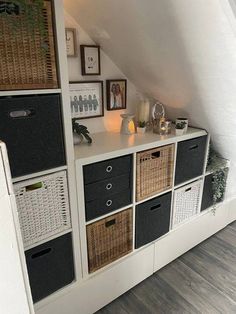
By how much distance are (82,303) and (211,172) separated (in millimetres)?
1362

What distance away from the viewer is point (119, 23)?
1306 millimetres

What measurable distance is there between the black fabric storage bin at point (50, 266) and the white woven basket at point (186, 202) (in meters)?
0.88

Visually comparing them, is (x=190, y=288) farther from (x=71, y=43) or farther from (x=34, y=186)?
Answer: (x=71, y=43)

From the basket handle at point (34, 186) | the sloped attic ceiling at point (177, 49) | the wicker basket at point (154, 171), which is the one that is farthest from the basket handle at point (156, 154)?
the basket handle at point (34, 186)

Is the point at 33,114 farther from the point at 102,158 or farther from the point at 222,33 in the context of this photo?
the point at 222,33

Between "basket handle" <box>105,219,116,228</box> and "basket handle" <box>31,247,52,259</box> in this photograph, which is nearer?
"basket handle" <box>31,247,52,259</box>

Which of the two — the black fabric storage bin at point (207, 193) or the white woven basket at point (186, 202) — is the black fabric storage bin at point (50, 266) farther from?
the black fabric storage bin at point (207, 193)

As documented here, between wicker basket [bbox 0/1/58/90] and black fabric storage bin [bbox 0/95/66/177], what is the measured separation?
6 centimetres

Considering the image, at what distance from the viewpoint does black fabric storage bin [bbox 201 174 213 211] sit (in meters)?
2.04

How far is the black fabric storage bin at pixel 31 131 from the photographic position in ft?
3.10

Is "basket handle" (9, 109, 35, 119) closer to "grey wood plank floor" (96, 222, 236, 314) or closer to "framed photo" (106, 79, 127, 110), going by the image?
"framed photo" (106, 79, 127, 110)

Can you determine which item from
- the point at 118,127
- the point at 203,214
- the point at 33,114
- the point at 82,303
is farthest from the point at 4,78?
the point at 203,214

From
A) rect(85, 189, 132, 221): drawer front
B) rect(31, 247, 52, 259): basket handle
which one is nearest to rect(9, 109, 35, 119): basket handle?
rect(85, 189, 132, 221): drawer front

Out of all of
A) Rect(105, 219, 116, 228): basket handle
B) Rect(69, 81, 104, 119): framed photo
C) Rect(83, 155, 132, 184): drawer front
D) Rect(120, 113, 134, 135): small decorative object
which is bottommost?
Rect(105, 219, 116, 228): basket handle
